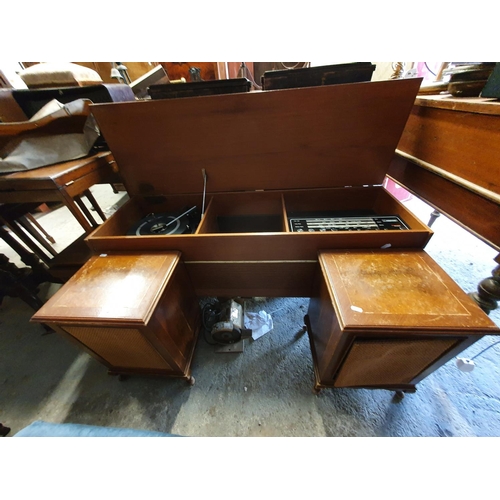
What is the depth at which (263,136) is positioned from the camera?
0.95m

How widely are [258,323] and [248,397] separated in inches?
14.9

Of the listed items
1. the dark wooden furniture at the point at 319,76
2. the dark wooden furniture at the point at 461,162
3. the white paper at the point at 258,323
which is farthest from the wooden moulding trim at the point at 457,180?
the white paper at the point at 258,323

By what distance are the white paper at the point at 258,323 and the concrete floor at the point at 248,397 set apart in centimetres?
4

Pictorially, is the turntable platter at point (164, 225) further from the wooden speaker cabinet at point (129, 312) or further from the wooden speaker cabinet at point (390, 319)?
the wooden speaker cabinet at point (390, 319)

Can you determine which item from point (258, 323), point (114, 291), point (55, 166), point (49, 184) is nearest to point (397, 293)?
point (258, 323)

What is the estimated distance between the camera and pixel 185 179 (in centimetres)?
112

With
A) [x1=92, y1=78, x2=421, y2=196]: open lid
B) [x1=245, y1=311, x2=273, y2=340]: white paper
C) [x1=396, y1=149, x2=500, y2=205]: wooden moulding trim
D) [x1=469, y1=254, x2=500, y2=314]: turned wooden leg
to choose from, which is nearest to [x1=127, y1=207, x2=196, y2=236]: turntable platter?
[x1=92, y1=78, x2=421, y2=196]: open lid

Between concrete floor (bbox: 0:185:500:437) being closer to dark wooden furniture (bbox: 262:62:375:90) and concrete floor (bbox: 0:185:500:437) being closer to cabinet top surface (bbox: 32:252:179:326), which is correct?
cabinet top surface (bbox: 32:252:179:326)

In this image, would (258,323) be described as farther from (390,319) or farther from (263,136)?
(263,136)

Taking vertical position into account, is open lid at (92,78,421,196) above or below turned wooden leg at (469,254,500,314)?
above

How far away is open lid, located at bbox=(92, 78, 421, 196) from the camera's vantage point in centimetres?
84

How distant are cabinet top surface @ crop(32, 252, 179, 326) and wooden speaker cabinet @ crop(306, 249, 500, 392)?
2.05 feet

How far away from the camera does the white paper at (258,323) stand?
1206 mm

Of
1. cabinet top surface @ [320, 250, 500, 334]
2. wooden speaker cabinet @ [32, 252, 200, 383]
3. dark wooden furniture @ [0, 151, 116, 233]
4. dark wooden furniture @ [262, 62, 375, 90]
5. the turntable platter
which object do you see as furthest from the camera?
the turntable platter
